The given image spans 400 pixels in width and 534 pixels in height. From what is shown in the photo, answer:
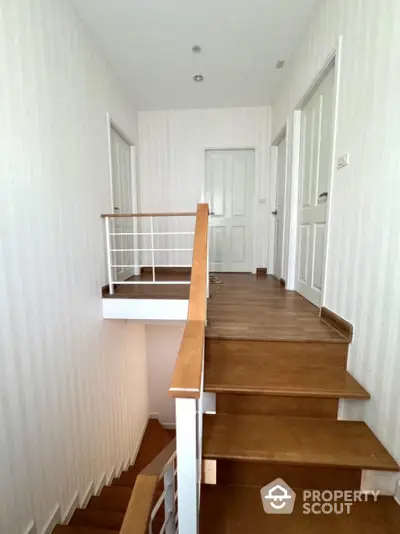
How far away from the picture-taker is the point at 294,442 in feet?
4.11

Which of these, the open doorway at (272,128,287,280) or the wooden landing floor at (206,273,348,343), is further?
the open doorway at (272,128,287,280)

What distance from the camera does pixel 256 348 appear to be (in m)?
1.63

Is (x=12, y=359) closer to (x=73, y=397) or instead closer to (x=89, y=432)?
(x=73, y=397)

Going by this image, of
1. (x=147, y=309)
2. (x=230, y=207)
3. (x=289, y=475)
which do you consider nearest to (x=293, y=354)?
(x=289, y=475)

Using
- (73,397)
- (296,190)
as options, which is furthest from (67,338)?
(296,190)

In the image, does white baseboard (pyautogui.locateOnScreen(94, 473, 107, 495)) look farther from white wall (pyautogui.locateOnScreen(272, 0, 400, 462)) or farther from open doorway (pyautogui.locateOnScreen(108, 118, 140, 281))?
white wall (pyautogui.locateOnScreen(272, 0, 400, 462))

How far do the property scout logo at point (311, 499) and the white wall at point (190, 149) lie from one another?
322 cm

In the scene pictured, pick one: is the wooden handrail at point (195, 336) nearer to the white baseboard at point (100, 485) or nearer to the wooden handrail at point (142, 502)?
the wooden handrail at point (142, 502)

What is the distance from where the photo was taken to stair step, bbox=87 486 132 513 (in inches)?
85.0

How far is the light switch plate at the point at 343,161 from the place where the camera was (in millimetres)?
1693

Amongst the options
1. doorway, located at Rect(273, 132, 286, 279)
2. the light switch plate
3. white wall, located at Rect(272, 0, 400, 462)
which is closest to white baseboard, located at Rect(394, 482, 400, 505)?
white wall, located at Rect(272, 0, 400, 462)

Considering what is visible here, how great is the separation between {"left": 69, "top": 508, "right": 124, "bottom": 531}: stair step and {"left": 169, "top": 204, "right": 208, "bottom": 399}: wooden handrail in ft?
5.69

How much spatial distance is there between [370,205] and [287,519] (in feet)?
5.04

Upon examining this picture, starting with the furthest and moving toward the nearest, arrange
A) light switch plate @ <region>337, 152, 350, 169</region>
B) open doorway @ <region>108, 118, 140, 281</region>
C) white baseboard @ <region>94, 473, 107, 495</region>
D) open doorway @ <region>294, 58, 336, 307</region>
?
open doorway @ <region>108, 118, 140, 281</region>, white baseboard @ <region>94, 473, 107, 495</region>, open doorway @ <region>294, 58, 336, 307</region>, light switch plate @ <region>337, 152, 350, 169</region>
